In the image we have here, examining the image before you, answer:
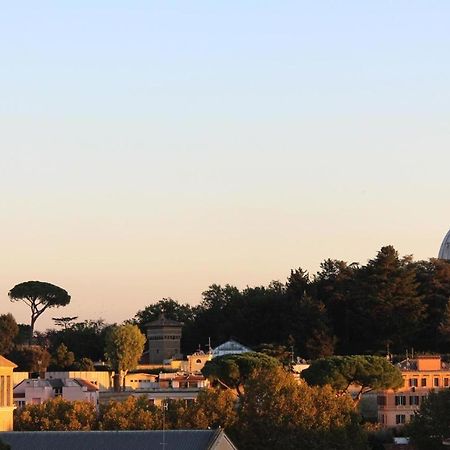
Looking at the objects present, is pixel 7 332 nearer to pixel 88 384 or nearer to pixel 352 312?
pixel 88 384

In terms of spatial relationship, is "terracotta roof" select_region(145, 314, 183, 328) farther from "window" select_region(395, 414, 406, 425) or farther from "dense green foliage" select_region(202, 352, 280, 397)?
"window" select_region(395, 414, 406, 425)

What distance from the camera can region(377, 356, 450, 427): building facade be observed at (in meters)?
93.9

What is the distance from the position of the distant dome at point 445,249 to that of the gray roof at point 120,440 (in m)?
71.4

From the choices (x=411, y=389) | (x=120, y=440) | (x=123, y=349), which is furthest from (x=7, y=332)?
(x=120, y=440)

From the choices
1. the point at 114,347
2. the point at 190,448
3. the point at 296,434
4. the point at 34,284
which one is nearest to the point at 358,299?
the point at 114,347

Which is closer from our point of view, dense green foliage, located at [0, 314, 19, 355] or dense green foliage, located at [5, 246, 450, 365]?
dense green foliage, located at [5, 246, 450, 365]

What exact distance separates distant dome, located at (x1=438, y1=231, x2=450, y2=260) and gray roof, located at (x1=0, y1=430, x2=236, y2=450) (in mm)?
71433

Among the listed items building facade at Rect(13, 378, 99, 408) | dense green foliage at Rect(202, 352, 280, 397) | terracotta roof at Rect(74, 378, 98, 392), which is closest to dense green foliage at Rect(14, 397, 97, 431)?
dense green foliage at Rect(202, 352, 280, 397)

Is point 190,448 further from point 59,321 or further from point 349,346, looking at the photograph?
point 59,321

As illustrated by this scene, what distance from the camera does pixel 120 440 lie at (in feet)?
208

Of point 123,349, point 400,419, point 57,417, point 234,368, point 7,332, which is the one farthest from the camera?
point 7,332

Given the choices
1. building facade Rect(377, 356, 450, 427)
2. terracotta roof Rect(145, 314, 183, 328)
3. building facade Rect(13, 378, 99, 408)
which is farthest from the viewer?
terracotta roof Rect(145, 314, 183, 328)

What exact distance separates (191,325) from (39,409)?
42310 mm

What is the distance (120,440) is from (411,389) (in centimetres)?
3510
